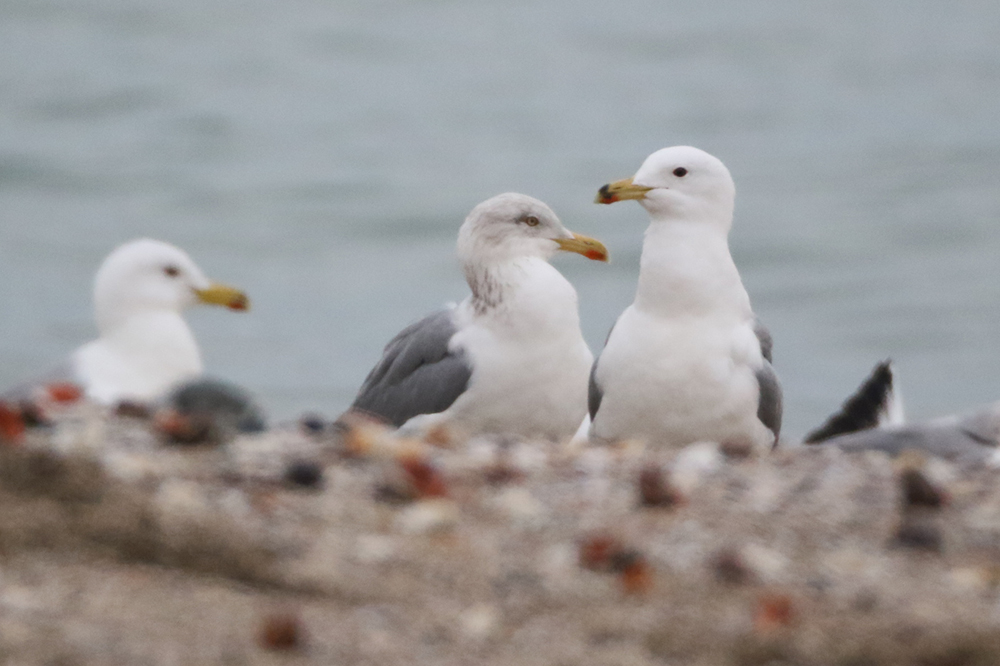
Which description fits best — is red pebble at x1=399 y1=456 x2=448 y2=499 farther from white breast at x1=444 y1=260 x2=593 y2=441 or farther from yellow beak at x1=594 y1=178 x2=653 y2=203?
yellow beak at x1=594 y1=178 x2=653 y2=203

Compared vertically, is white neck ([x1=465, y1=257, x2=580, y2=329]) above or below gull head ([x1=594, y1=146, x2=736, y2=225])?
below

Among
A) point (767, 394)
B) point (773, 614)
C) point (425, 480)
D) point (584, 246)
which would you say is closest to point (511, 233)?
point (584, 246)

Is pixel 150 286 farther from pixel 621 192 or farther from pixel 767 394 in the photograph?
pixel 767 394

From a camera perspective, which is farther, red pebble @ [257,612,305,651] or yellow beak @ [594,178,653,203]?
yellow beak @ [594,178,653,203]

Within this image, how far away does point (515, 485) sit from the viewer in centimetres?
500

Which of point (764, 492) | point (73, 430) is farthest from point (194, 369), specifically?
point (764, 492)

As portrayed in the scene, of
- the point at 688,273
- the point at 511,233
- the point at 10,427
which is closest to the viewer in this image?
the point at 10,427

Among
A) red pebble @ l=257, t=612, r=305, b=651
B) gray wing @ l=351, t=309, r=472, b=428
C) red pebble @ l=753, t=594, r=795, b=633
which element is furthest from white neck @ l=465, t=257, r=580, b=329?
red pebble @ l=257, t=612, r=305, b=651

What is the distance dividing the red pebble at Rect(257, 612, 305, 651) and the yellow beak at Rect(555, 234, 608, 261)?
13.4 feet

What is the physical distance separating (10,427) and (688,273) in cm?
294

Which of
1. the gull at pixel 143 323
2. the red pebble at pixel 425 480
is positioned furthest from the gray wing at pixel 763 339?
the gull at pixel 143 323

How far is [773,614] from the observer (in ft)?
Result: 13.1

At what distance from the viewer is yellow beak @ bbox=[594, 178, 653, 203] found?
7.09 m

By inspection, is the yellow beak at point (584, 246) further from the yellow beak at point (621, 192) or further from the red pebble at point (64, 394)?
the red pebble at point (64, 394)
